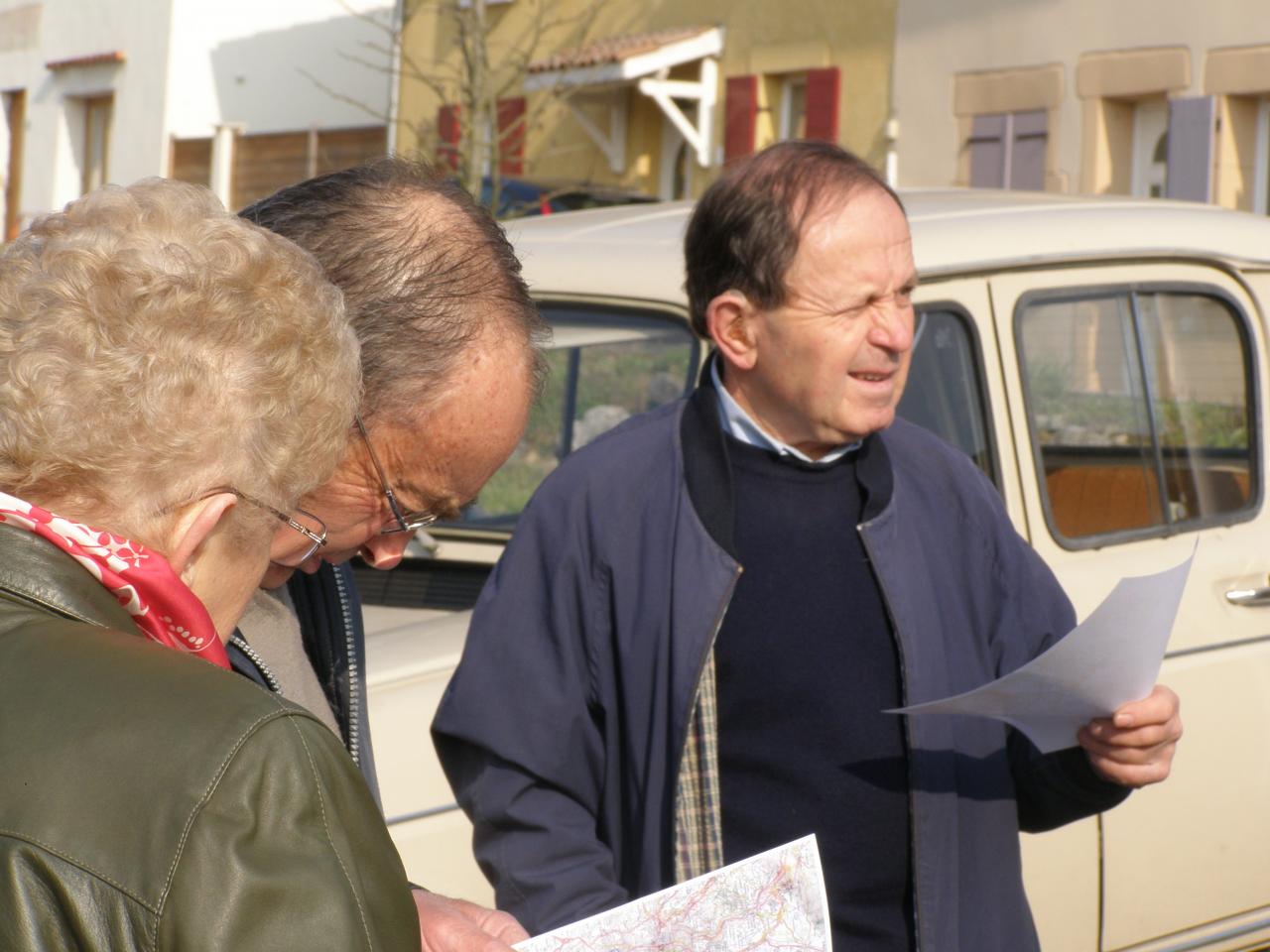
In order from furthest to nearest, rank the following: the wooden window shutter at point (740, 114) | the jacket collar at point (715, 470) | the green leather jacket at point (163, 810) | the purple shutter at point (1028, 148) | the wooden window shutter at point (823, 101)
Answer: the wooden window shutter at point (740, 114), the wooden window shutter at point (823, 101), the purple shutter at point (1028, 148), the jacket collar at point (715, 470), the green leather jacket at point (163, 810)

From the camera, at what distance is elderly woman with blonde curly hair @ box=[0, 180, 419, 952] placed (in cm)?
120

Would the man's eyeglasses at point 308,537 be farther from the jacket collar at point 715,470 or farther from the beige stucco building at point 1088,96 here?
the beige stucco building at point 1088,96

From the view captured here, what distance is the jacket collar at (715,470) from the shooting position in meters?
2.59

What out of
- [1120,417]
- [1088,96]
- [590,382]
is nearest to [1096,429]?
[1120,417]

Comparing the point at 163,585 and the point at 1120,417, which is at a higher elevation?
the point at 1120,417

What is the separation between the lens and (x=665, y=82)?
16469mm

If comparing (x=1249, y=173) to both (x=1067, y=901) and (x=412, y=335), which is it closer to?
(x=1067, y=901)

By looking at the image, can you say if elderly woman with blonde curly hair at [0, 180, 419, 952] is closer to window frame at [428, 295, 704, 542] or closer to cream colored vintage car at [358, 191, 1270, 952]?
cream colored vintage car at [358, 191, 1270, 952]

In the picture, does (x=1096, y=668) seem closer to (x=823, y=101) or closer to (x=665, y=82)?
(x=823, y=101)

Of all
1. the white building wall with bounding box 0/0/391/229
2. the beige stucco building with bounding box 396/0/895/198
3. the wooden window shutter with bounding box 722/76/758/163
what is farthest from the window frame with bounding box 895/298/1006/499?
the white building wall with bounding box 0/0/391/229

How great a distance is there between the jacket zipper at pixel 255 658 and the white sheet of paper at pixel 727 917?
438 millimetres

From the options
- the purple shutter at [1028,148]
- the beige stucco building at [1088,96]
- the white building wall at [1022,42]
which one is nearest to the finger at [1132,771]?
the beige stucco building at [1088,96]

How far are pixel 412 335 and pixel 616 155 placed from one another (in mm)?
16126

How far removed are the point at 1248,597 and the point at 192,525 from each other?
2.90 metres
